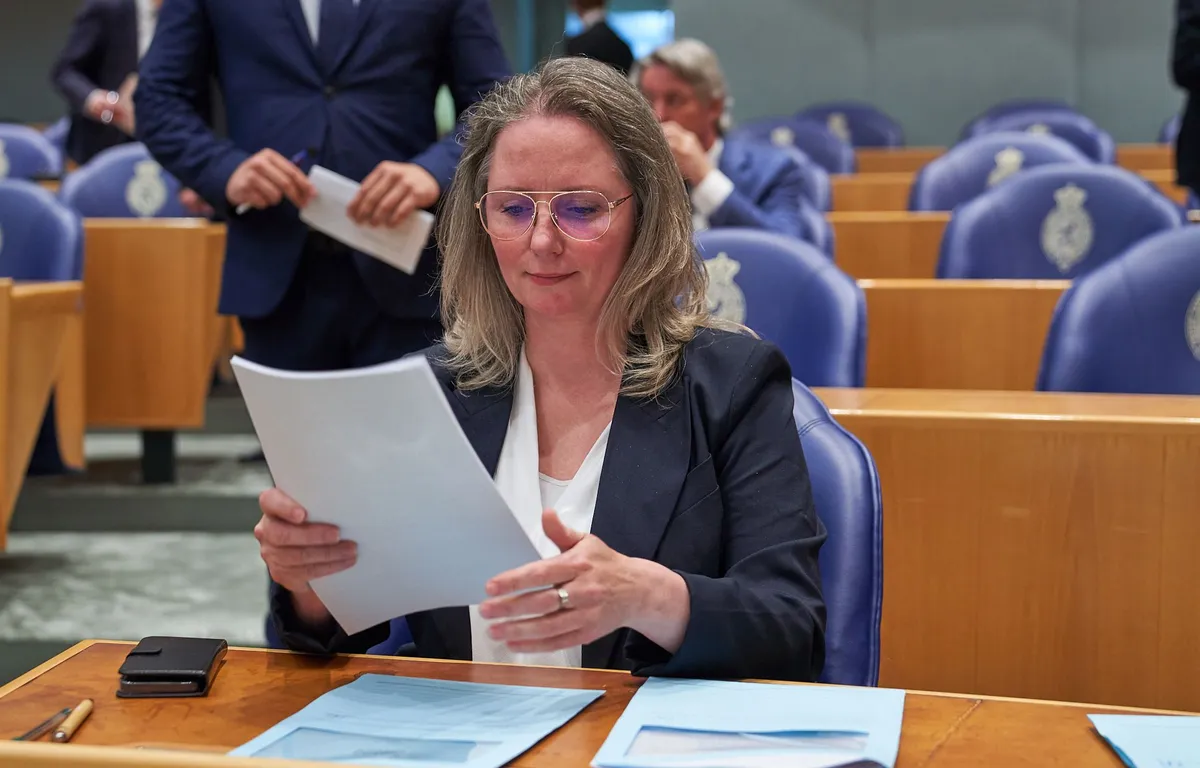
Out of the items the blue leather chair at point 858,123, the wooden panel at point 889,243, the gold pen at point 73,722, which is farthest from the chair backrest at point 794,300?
the blue leather chair at point 858,123

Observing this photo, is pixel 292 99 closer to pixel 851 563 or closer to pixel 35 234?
pixel 851 563

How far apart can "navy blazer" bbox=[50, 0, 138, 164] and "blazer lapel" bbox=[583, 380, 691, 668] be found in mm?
4772

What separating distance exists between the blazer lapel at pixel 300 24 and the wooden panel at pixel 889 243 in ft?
7.18

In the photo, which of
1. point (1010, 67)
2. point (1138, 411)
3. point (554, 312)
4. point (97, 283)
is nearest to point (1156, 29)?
point (1010, 67)

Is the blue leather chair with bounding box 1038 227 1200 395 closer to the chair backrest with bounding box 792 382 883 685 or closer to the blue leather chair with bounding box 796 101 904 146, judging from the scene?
the chair backrest with bounding box 792 382 883 685

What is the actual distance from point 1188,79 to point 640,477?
237 centimetres

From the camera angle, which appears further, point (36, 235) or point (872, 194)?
point (872, 194)

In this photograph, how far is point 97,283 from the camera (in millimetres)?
4449

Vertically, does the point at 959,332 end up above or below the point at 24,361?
above

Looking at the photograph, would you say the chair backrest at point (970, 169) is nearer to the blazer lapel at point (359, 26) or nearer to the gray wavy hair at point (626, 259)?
the blazer lapel at point (359, 26)

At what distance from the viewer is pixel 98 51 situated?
581cm

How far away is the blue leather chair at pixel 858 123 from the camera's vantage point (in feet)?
29.7

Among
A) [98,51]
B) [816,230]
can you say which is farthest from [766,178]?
[98,51]

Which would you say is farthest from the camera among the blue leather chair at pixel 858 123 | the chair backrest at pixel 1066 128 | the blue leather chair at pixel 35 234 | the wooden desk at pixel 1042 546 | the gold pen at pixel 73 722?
the blue leather chair at pixel 858 123
